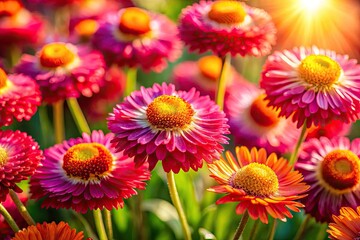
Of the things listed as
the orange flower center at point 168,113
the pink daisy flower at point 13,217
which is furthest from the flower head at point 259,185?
the pink daisy flower at point 13,217

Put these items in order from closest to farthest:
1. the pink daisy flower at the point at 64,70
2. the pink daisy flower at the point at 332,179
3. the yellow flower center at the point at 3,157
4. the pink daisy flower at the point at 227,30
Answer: the yellow flower center at the point at 3,157, the pink daisy flower at the point at 332,179, the pink daisy flower at the point at 227,30, the pink daisy flower at the point at 64,70

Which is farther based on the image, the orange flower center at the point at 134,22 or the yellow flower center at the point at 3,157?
the orange flower center at the point at 134,22

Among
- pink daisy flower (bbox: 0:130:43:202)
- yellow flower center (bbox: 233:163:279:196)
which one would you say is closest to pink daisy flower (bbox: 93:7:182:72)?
pink daisy flower (bbox: 0:130:43:202)

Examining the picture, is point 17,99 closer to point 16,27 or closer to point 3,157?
point 3,157

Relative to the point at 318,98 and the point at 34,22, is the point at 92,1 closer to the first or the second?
the point at 34,22

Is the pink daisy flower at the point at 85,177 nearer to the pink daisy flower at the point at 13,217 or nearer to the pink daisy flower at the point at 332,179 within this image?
the pink daisy flower at the point at 13,217

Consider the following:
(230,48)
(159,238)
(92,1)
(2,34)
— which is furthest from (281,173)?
(92,1)
